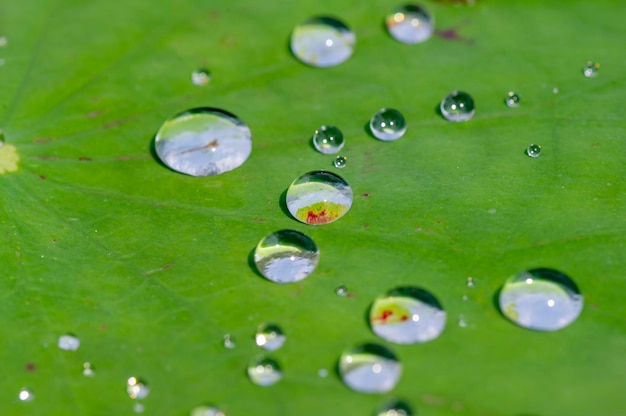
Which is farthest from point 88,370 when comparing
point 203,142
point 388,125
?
point 388,125

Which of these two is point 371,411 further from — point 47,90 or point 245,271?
point 47,90

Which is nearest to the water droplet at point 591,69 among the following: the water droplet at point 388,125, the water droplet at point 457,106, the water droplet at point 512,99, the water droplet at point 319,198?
Result: the water droplet at point 512,99

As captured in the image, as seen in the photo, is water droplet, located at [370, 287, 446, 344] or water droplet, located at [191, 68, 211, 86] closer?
water droplet, located at [370, 287, 446, 344]

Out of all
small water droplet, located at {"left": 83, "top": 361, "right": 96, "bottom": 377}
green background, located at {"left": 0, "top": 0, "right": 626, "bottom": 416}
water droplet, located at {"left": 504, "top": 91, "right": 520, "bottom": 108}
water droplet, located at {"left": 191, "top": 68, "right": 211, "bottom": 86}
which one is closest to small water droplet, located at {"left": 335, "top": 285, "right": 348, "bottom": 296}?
green background, located at {"left": 0, "top": 0, "right": 626, "bottom": 416}

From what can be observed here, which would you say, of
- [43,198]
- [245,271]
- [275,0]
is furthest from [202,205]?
[275,0]

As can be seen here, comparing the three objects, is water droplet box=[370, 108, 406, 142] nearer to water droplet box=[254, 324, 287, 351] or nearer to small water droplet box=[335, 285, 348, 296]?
small water droplet box=[335, 285, 348, 296]

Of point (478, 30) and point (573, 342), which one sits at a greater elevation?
point (478, 30)
